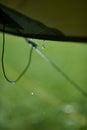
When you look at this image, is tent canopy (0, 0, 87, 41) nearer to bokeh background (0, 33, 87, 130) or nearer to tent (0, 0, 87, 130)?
tent (0, 0, 87, 130)

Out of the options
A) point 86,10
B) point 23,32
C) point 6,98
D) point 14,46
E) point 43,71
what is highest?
point 14,46

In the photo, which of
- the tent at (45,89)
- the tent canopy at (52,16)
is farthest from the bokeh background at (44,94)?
the tent canopy at (52,16)

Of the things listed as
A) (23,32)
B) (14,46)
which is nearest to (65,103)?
(14,46)

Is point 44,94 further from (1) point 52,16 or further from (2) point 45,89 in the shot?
(1) point 52,16

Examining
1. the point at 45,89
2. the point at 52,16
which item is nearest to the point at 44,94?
the point at 45,89

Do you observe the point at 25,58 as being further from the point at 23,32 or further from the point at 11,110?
the point at 23,32
